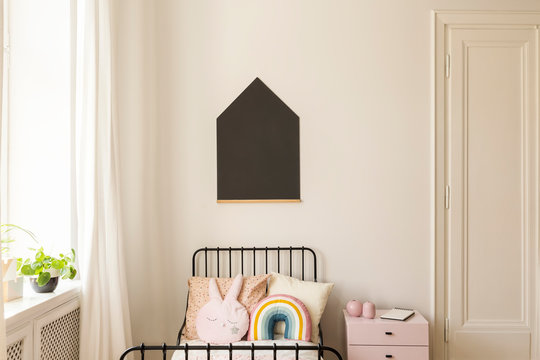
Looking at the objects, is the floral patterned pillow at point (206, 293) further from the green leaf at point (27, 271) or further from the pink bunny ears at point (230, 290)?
the green leaf at point (27, 271)

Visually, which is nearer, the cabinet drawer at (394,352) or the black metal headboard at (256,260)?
the cabinet drawer at (394,352)

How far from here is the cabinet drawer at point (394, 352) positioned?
245 cm

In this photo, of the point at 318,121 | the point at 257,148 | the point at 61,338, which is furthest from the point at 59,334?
the point at 318,121

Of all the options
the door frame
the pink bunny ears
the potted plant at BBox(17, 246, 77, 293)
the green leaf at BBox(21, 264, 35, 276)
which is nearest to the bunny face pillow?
the pink bunny ears

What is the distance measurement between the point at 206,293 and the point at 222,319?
22 cm

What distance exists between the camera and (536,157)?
285 cm

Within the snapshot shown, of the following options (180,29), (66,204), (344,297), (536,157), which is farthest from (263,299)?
(536,157)

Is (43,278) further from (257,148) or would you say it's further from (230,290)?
(257,148)

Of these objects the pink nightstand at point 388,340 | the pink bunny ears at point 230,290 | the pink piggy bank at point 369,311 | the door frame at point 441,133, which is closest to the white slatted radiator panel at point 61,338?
the pink bunny ears at point 230,290

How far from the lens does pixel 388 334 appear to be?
246 cm

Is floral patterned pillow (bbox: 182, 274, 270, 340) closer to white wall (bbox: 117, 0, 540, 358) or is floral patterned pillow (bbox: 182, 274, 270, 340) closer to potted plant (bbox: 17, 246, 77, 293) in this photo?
white wall (bbox: 117, 0, 540, 358)

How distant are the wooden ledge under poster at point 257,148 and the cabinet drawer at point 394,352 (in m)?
1.01

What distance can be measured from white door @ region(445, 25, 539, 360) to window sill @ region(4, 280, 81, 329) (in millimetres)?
2277

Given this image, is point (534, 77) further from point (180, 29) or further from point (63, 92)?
point (63, 92)
